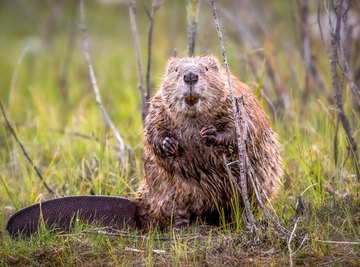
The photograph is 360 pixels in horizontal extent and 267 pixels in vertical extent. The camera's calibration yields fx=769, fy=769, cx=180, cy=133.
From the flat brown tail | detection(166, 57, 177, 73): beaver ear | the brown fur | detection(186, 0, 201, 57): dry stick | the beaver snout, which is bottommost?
the flat brown tail

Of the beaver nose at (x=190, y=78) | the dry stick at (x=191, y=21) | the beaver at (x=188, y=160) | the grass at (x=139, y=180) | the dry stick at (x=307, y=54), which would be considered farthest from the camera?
the dry stick at (x=307, y=54)

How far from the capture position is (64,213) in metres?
3.44

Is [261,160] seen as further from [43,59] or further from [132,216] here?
[43,59]

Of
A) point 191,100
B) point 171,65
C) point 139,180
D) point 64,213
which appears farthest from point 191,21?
point 64,213

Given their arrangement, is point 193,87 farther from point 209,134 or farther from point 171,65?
point 171,65

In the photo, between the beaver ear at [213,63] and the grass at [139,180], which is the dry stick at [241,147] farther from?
the beaver ear at [213,63]

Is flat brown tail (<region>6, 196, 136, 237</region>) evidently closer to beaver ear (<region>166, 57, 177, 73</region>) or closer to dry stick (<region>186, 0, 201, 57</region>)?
beaver ear (<region>166, 57, 177, 73</region>)

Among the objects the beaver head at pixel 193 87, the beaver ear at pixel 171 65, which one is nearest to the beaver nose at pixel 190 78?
the beaver head at pixel 193 87

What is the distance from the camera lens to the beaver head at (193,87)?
130 inches

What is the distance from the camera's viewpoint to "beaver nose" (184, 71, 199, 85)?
3262 millimetres

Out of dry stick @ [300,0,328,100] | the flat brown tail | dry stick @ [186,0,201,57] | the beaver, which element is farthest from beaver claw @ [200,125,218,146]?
dry stick @ [300,0,328,100]

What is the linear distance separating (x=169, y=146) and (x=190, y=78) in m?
0.33

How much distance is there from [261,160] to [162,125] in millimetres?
483

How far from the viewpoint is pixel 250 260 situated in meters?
2.98
